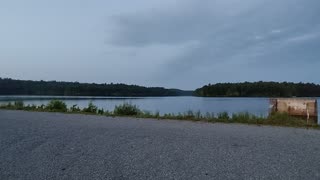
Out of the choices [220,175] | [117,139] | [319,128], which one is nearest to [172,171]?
[220,175]

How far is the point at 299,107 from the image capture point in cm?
1173

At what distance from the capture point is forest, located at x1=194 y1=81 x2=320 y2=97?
53.6m

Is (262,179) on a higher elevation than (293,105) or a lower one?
lower

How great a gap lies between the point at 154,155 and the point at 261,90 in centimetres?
5934

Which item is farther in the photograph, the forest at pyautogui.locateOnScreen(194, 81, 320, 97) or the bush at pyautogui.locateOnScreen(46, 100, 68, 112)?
the forest at pyautogui.locateOnScreen(194, 81, 320, 97)

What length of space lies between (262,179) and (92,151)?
107 inches

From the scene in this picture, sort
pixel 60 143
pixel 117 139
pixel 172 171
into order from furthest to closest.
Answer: pixel 117 139 < pixel 60 143 < pixel 172 171

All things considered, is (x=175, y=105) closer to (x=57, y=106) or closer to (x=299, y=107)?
(x=57, y=106)

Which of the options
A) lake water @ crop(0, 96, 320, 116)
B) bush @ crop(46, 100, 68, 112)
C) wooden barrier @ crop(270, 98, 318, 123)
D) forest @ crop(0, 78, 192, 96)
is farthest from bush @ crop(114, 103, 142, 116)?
forest @ crop(0, 78, 192, 96)

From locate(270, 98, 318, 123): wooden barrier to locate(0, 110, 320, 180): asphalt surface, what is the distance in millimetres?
3957

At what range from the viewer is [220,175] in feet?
14.6

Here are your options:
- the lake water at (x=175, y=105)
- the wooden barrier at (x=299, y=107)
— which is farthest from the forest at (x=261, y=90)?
the wooden barrier at (x=299, y=107)

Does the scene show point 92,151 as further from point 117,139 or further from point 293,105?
point 293,105

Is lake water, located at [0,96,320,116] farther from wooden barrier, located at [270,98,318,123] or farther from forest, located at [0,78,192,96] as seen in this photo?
forest, located at [0,78,192,96]
